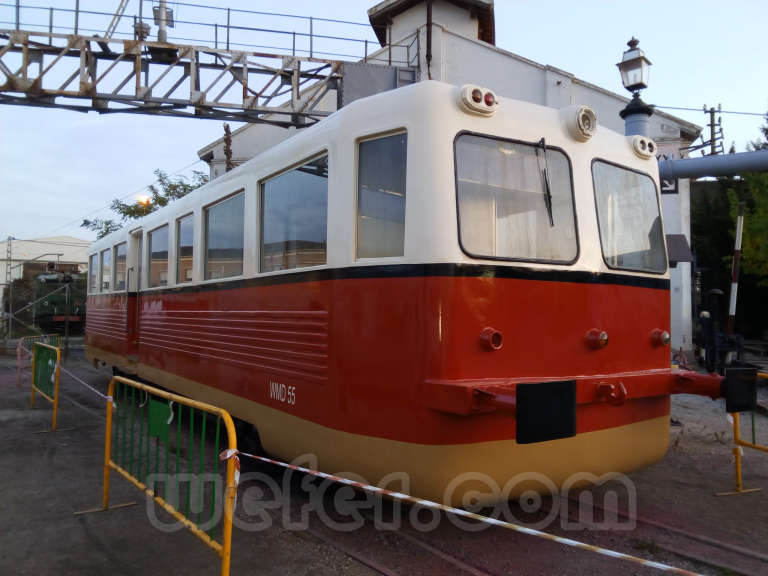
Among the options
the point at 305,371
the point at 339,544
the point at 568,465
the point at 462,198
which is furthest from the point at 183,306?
the point at 568,465

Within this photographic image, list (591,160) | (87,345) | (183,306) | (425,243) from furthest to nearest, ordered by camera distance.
Answer: (87,345) → (183,306) → (591,160) → (425,243)

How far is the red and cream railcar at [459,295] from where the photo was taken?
11.8 ft

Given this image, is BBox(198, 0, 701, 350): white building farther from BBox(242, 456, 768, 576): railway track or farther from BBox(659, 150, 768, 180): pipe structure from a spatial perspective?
BBox(242, 456, 768, 576): railway track

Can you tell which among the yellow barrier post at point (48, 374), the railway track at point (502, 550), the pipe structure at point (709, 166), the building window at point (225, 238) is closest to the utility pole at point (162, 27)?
the yellow barrier post at point (48, 374)

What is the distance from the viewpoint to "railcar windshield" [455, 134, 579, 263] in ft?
12.4

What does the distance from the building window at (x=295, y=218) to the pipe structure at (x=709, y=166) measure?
580 cm

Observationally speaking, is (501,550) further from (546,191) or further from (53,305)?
(53,305)

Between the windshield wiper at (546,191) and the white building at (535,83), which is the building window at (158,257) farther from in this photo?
the white building at (535,83)

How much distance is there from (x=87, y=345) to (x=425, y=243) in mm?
10517

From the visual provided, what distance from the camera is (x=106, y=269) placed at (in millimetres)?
10883

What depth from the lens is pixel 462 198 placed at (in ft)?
12.3

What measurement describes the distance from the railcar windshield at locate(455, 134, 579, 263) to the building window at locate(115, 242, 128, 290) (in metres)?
7.29

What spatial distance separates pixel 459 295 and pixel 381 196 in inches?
34.6

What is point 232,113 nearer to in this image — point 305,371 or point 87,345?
point 87,345
